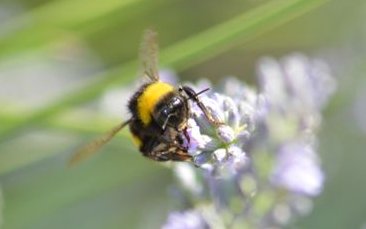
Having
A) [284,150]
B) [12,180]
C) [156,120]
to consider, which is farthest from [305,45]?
[156,120]

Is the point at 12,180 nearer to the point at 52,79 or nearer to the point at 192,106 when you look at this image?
the point at 52,79

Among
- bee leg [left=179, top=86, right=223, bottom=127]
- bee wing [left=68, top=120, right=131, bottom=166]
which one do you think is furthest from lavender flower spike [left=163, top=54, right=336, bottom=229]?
bee wing [left=68, top=120, right=131, bottom=166]

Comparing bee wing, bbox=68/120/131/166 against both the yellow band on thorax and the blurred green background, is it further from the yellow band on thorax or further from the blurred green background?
the blurred green background

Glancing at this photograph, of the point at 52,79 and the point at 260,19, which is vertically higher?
the point at 52,79

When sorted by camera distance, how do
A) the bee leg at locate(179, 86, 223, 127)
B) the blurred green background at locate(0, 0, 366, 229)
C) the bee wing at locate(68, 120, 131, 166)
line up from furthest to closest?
the blurred green background at locate(0, 0, 366, 229), the bee wing at locate(68, 120, 131, 166), the bee leg at locate(179, 86, 223, 127)

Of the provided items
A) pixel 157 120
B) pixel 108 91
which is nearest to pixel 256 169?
pixel 157 120

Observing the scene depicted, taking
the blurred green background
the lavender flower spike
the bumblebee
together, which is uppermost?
the blurred green background
